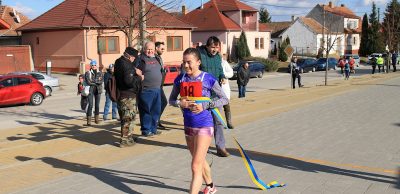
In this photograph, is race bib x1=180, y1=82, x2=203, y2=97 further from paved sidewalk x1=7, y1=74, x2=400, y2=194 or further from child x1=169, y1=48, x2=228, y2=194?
paved sidewalk x1=7, y1=74, x2=400, y2=194

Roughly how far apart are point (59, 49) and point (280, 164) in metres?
31.3

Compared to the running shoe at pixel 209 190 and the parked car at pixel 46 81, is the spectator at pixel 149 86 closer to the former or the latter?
the running shoe at pixel 209 190

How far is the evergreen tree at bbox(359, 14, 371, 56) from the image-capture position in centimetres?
7181

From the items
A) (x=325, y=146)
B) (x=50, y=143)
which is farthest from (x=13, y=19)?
(x=325, y=146)

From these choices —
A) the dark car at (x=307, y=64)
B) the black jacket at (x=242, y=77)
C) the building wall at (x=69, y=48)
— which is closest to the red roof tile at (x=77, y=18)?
the building wall at (x=69, y=48)

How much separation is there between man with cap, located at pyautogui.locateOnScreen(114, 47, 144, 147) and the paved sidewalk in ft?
2.35

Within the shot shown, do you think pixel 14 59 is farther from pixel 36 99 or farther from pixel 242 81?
pixel 242 81

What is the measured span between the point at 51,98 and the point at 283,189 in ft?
63.0

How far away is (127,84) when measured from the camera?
25.0 feet

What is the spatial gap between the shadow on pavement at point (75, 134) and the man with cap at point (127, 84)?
0.89 m

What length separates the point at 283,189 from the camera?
554 cm

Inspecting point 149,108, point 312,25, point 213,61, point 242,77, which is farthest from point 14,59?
point 312,25

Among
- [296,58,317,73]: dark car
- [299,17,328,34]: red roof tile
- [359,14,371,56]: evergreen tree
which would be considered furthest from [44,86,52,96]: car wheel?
[359,14,371,56]: evergreen tree

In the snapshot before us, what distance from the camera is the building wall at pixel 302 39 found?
67688mm
